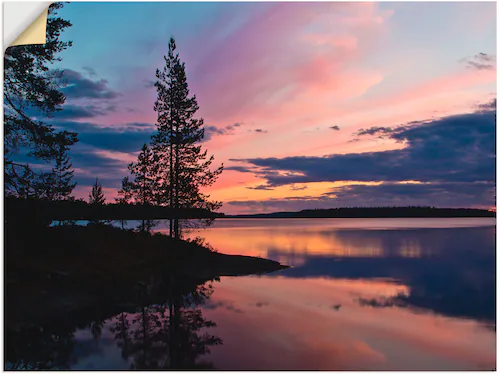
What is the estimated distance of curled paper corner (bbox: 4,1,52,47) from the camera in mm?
8547

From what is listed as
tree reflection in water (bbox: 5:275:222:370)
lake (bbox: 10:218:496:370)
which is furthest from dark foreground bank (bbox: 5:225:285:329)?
lake (bbox: 10:218:496:370)

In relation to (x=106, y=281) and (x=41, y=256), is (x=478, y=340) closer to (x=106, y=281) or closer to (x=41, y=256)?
(x=106, y=281)

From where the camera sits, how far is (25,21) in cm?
862

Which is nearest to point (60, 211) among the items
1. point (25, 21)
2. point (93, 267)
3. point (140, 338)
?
point (93, 267)

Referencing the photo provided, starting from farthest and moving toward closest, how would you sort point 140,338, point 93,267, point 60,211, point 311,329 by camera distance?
1. point 60,211
2. point 93,267
3. point 311,329
4. point 140,338

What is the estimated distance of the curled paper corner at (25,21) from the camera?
8547 millimetres

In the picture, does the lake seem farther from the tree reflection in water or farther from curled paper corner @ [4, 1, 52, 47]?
curled paper corner @ [4, 1, 52, 47]

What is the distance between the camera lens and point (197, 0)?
1051 cm

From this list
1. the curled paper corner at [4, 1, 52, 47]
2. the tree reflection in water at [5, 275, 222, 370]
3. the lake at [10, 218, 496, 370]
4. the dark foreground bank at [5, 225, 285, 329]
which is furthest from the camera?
the dark foreground bank at [5, 225, 285, 329]

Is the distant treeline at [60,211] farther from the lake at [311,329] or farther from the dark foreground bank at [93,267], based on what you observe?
the lake at [311,329]

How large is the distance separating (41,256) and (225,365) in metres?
10.7

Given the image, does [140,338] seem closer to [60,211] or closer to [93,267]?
[93,267]

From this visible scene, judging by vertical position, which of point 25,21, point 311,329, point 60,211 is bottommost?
point 311,329

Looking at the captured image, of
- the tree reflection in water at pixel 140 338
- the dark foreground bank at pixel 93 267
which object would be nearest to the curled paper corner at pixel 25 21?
the tree reflection in water at pixel 140 338
